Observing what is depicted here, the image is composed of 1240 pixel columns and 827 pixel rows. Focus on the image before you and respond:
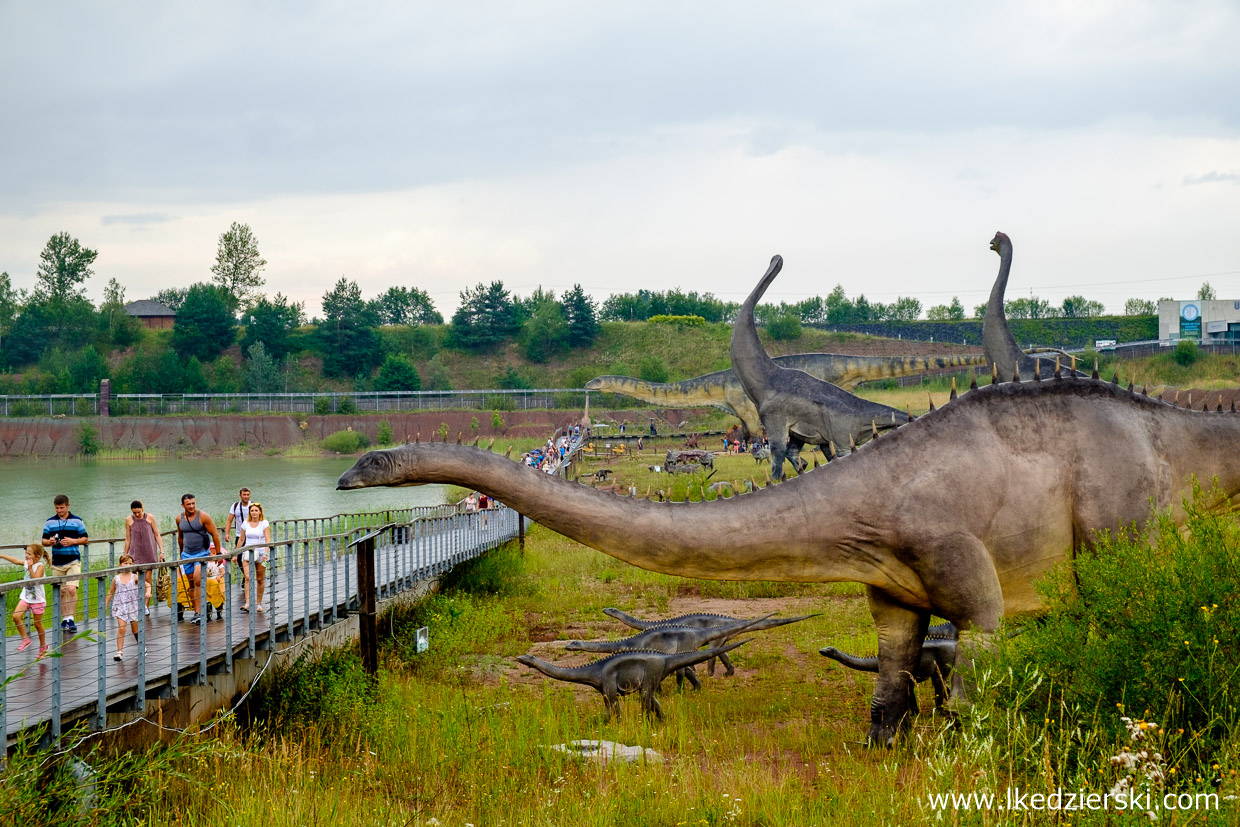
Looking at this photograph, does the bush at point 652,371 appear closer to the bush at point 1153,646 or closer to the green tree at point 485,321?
the green tree at point 485,321

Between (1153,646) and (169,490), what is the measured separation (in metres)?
32.9

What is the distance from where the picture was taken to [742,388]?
1428 centimetres

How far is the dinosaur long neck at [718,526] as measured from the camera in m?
5.70

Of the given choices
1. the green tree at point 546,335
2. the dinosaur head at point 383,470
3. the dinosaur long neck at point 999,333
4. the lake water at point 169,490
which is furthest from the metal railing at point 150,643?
the green tree at point 546,335

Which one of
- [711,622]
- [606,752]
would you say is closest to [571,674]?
[606,752]

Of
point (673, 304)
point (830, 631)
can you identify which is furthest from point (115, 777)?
point (673, 304)

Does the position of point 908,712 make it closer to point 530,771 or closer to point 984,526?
point 984,526

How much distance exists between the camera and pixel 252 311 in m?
78.9

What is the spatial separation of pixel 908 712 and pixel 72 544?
6181mm

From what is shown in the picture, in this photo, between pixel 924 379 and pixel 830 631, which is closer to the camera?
pixel 830 631

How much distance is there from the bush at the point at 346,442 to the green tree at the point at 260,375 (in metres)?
14.6

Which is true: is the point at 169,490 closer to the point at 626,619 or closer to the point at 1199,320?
the point at 626,619

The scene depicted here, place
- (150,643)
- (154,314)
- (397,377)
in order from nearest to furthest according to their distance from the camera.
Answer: (150,643) < (397,377) < (154,314)

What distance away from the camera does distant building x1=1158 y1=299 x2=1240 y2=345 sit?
57469 millimetres
